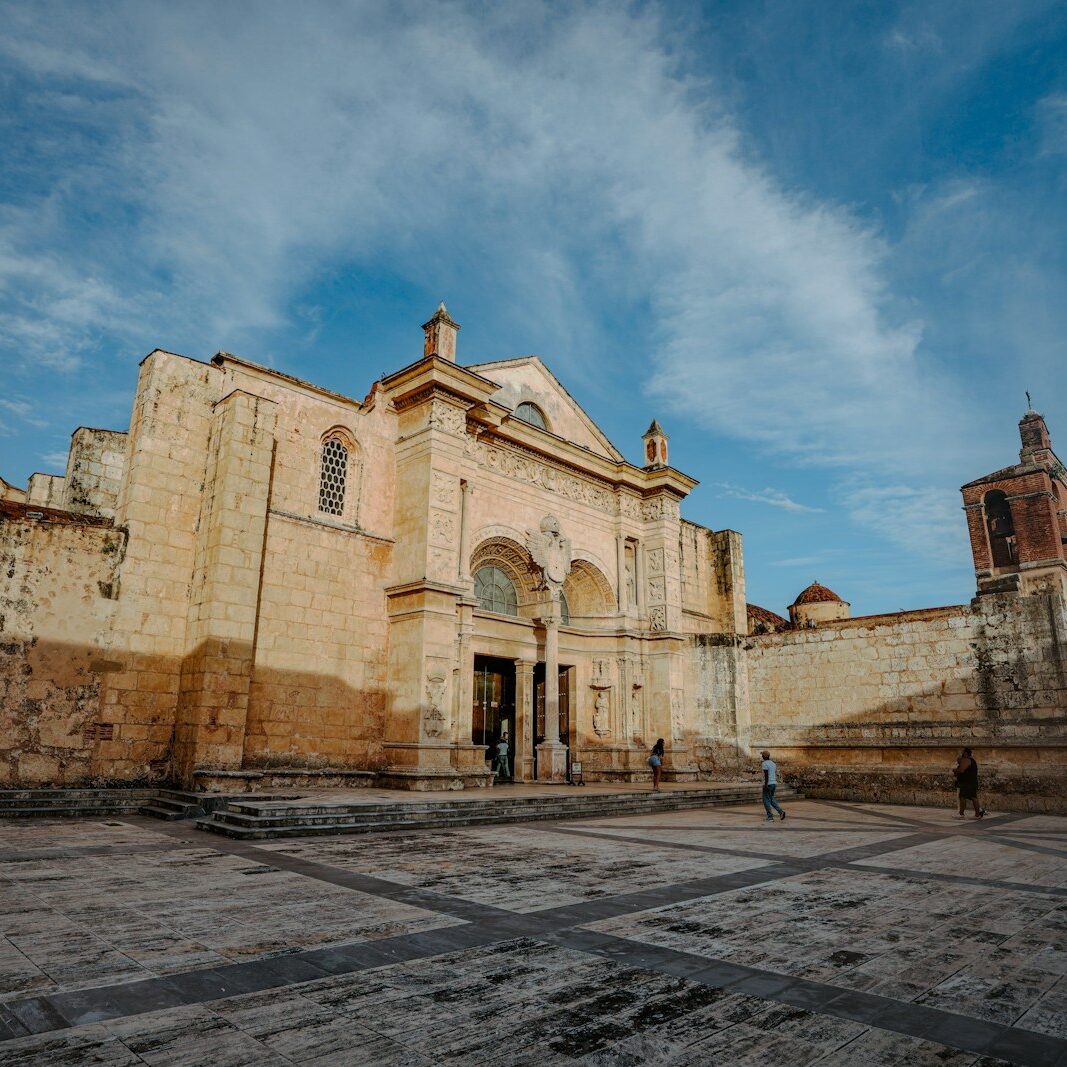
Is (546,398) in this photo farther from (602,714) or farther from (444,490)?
(602,714)

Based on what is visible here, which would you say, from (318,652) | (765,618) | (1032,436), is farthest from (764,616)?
(318,652)

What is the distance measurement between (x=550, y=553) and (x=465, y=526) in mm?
3122

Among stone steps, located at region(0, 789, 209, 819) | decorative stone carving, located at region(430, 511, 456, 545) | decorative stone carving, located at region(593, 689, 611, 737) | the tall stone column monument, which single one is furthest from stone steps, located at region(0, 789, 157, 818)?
decorative stone carving, located at region(593, 689, 611, 737)

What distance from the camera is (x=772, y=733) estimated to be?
21.7 metres

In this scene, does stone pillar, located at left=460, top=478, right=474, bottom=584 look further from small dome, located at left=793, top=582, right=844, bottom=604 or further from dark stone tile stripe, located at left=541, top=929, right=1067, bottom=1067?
small dome, located at left=793, top=582, right=844, bottom=604

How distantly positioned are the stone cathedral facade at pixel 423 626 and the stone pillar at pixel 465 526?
0.19 feet

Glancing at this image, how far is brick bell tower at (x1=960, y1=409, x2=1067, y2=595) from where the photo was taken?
32781mm

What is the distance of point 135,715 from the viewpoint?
1384 cm

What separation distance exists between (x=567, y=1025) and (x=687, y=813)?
41.3 ft

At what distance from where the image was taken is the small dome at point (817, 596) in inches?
1380

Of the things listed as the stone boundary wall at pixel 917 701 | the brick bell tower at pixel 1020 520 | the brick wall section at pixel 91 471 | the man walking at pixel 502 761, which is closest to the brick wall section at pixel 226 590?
the brick wall section at pixel 91 471

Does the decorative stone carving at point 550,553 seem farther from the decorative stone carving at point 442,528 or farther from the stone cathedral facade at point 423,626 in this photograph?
the decorative stone carving at point 442,528

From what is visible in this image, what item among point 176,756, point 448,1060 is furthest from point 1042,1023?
point 176,756

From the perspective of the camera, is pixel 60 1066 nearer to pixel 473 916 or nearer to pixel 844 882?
pixel 473 916
